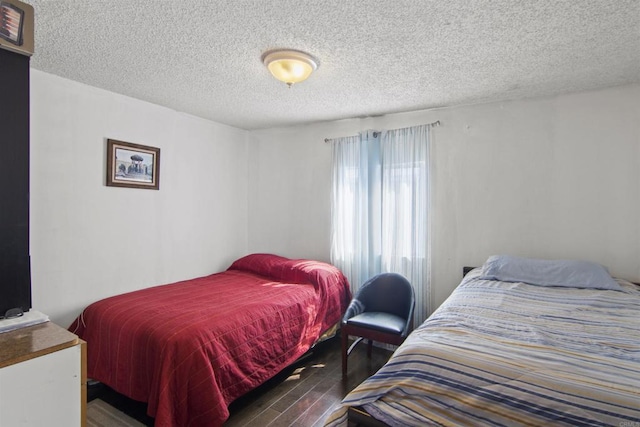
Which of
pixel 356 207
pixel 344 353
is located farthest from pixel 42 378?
pixel 356 207

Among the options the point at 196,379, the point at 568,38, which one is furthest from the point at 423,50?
the point at 196,379

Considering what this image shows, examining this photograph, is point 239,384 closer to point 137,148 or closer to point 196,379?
point 196,379

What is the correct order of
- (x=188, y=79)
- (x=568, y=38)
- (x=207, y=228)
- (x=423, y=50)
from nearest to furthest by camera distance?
1. (x=568, y=38)
2. (x=423, y=50)
3. (x=188, y=79)
4. (x=207, y=228)

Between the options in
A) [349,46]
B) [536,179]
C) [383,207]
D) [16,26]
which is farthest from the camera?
[383,207]

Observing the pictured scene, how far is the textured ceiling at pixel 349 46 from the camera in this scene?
5.44ft

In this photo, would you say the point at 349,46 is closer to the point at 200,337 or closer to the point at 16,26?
the point at 16,26

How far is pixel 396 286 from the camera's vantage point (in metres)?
3.18

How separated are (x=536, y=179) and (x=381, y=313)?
179 centimetres

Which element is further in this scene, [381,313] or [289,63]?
[381,313]

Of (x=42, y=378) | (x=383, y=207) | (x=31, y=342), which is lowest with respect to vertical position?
(x=42, y=378)

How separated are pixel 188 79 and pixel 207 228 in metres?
1.78

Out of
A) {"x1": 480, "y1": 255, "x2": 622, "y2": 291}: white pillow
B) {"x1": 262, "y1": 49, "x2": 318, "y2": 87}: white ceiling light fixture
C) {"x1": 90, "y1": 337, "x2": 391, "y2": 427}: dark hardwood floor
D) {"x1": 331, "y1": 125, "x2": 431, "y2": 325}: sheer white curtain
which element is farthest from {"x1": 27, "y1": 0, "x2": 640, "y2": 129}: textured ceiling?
{"x1": 90, "y1": 337, "x2": 391, "y2": 427}: dark hardwood floor

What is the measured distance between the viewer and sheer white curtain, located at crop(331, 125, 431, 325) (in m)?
3.33

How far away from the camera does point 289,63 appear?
211 cm
